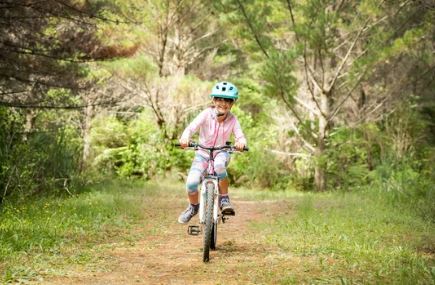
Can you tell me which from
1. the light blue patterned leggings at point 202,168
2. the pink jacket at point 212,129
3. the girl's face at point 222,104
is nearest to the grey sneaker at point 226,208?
the light blue patterned leggings at point 202,168

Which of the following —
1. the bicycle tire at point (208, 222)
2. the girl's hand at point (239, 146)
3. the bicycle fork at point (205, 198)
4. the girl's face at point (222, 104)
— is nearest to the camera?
the bicycle tire at point (208, 222)

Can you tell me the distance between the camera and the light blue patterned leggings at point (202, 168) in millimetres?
7562

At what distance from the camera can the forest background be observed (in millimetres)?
13289

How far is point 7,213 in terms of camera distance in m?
10.2

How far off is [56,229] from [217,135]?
2823 mm

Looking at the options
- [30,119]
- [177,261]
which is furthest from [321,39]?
[177,261]

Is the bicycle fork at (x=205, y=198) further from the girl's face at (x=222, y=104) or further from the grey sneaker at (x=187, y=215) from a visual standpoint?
the girl's face at (x=222, y=104)

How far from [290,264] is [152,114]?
18391 millimetres

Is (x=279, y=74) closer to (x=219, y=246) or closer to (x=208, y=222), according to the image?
(x=219, y=246)

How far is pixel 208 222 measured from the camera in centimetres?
721

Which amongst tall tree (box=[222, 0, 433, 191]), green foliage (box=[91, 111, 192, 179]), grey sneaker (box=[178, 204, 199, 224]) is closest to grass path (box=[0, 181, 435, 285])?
grey sneaker (box=[178, 204, 199, 224])

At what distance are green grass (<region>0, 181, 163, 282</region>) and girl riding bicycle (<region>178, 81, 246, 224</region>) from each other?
56.7 inches

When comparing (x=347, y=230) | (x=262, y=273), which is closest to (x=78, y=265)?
(x=262, y=273)

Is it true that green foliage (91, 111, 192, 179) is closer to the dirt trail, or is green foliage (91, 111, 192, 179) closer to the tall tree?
the tall tree
